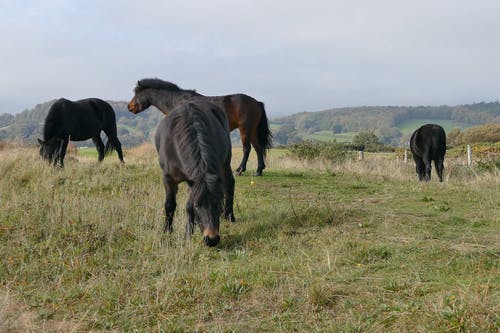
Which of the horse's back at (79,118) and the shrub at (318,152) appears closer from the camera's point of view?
the horse's back at (79,118)

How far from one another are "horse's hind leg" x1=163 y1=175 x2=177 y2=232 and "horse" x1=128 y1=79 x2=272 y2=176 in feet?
15.8

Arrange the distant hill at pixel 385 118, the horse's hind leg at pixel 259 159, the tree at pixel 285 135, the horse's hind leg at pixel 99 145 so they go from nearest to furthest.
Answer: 1. the horse's hind leg at pixel 259 159
2. the horse's hind leg at pixel 99 145
3. the tree at pixel 285 135
4. the distant hill at pixel 385 118

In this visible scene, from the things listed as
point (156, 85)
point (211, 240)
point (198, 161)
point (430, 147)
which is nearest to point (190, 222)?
point (211, 240)

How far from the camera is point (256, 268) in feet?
15.6

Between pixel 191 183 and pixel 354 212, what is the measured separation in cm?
295

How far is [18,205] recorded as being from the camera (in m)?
6.96

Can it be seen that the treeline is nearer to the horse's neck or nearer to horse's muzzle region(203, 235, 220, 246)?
the horse's neck

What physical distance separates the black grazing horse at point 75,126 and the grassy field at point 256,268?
4.02 meters

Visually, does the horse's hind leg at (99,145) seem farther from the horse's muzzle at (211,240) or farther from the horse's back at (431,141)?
the horse's back at (431,141)

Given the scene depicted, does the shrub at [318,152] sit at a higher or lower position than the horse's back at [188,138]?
lower

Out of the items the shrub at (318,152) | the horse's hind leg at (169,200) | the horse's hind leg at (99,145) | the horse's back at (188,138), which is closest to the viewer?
Result: the horse's back at (188,138)

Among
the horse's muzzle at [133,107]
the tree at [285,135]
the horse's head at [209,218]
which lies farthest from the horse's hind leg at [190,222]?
the tree at [285,135]

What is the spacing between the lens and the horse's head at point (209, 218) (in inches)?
200

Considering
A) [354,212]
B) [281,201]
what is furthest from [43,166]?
[354,212]
